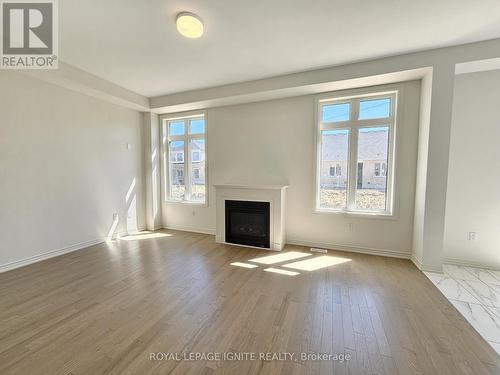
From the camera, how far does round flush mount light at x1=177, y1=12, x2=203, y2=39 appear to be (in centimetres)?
207

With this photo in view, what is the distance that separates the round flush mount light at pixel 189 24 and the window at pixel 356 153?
233cm

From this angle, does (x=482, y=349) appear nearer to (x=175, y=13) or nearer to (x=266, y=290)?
(x=266, y=290)

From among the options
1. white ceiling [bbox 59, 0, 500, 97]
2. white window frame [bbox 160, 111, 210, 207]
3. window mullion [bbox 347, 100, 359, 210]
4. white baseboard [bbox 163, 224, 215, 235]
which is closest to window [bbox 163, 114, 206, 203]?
white window frame [bbox 160, 111, 210, 207]

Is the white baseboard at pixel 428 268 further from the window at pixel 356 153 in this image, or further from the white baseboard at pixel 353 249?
the window at pixel 356 153

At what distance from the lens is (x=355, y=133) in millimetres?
3508

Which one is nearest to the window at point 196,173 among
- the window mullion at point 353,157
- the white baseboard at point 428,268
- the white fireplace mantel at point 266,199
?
the white fireplace mantel at point 266,199

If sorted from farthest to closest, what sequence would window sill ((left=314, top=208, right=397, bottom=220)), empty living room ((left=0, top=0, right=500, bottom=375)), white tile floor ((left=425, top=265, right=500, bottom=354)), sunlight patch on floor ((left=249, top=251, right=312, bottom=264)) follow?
window sill ((left=314, top=208, right=397, bottom=220)), sunlight patch on floor ((left=249, top=251, right=312, bottom=264)), white tile floor ((left=425, top=265, right=500, bottom=354)), empty living room ((left=0, top=0, right=500, bottom=375))

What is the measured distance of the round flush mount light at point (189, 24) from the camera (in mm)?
2072

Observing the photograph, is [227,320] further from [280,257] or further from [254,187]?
[254,187]

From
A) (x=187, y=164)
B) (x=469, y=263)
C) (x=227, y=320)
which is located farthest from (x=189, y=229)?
(x=469, y=263)

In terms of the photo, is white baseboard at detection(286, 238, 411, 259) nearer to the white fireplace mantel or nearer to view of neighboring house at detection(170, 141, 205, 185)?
the white fireplace mantel

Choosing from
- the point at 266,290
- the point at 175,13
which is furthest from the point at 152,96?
the point at 266,290

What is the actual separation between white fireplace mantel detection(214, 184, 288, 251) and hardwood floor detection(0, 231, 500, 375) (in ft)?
2.58

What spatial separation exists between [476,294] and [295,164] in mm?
2813
